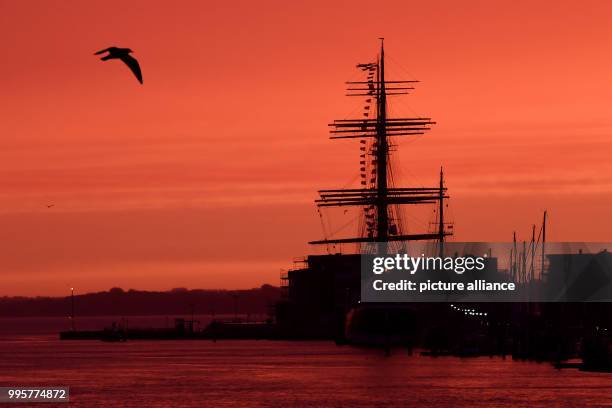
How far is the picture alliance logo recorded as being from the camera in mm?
150250

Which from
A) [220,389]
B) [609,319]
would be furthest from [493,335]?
[220,389]

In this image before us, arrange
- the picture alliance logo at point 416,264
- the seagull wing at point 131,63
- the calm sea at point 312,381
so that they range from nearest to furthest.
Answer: the seagull wing at point 131,63 → the calm sea at point 312,381 → the picture alliance logo at point 416,264

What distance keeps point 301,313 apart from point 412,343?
47.5 metres

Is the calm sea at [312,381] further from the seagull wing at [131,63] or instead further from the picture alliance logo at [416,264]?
the seagull wing at [131,63]

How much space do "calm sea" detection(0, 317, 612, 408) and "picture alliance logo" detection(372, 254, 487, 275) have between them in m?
15.8

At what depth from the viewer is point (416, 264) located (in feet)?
501

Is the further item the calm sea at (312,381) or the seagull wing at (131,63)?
the calm sea at (312,381)

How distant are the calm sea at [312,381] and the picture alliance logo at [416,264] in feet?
51.7

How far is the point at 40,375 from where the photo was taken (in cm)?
10594

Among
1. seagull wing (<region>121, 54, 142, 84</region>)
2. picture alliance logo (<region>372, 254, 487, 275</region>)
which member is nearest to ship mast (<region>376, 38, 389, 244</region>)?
picture alliance logo (<region>372, 254, 487, 275</region>)

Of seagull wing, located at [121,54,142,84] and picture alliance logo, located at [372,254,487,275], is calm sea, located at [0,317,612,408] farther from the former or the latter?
seagull wing, located at [121,54,142,84]

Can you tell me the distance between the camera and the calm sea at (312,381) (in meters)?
77.6

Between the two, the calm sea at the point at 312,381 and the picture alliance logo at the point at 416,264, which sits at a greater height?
the picture alliance logo at the point at 416,264

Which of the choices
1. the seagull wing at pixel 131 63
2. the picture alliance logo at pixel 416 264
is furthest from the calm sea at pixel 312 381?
the seagull wing at pixel 131 63
